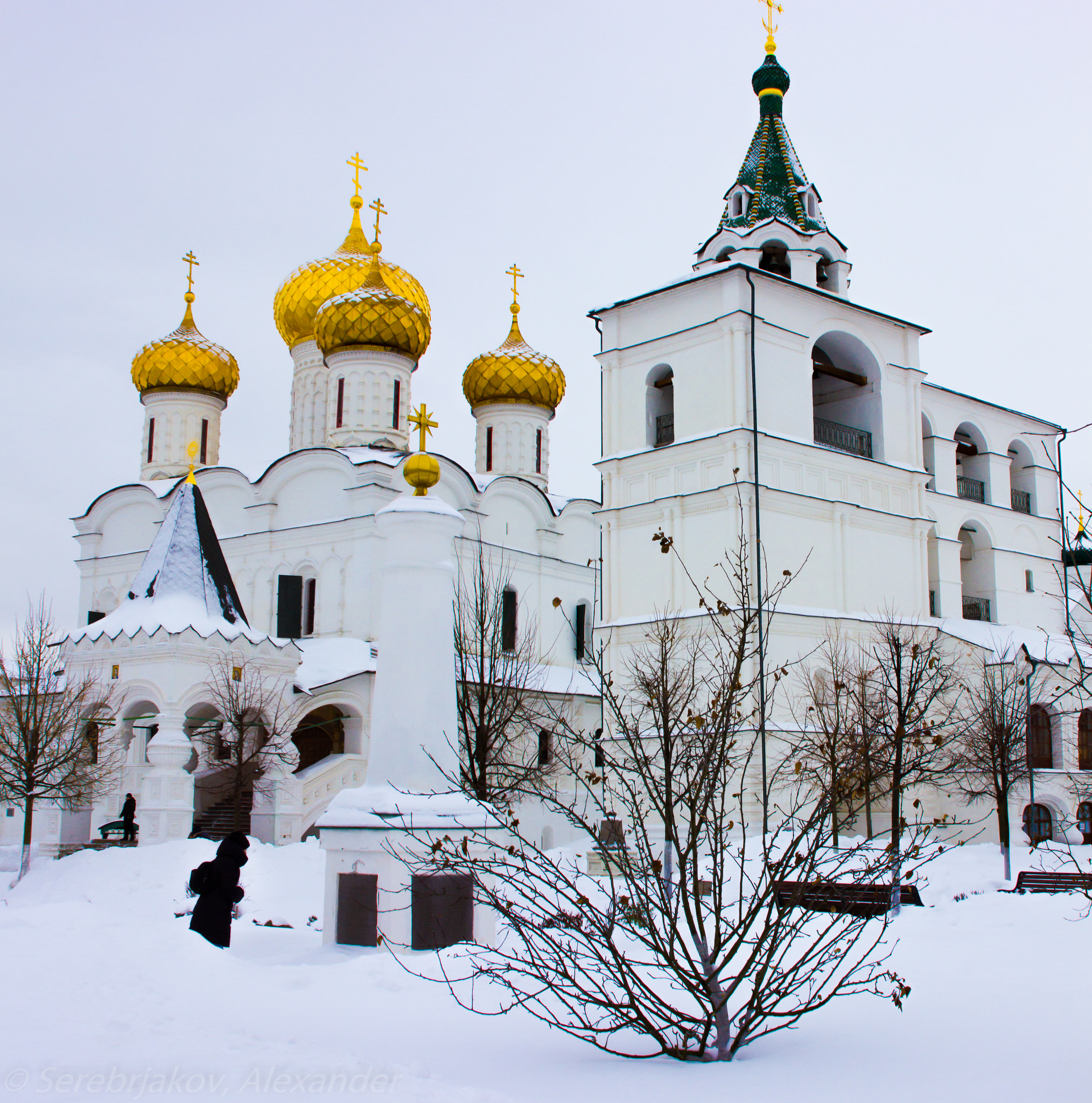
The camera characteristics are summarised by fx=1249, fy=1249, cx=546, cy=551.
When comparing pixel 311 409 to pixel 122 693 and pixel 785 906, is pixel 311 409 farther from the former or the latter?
A: pixel 785 906

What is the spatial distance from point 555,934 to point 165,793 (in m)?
9.21

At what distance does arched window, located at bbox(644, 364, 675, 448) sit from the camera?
21625mm

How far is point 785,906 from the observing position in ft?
17.7

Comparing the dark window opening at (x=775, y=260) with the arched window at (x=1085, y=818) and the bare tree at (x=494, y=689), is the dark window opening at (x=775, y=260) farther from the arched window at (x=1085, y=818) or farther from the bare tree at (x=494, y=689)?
the arched window at (x=1085, y=818)

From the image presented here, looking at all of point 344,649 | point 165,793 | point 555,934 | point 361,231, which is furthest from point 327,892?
point 361,231

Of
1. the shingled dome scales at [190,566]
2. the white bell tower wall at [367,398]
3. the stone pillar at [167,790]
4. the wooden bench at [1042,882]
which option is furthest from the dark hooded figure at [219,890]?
the white bell tower wall at [367,398]

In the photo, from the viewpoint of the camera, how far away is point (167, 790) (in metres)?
17.4

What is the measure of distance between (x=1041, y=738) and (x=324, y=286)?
17.2 m

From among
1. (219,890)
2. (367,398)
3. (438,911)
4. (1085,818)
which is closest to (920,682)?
(1085,818)

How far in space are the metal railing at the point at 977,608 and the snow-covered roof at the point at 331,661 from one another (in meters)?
11.7

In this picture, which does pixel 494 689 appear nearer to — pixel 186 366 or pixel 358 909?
pixel 358 909

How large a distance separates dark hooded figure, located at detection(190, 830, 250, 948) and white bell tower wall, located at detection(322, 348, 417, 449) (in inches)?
632

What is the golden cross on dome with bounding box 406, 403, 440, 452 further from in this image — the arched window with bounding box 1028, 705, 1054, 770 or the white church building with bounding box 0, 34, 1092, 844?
the arched window with bounding box 1028, 705, 1054, 770

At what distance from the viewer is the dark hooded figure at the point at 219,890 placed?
30.2 ft
